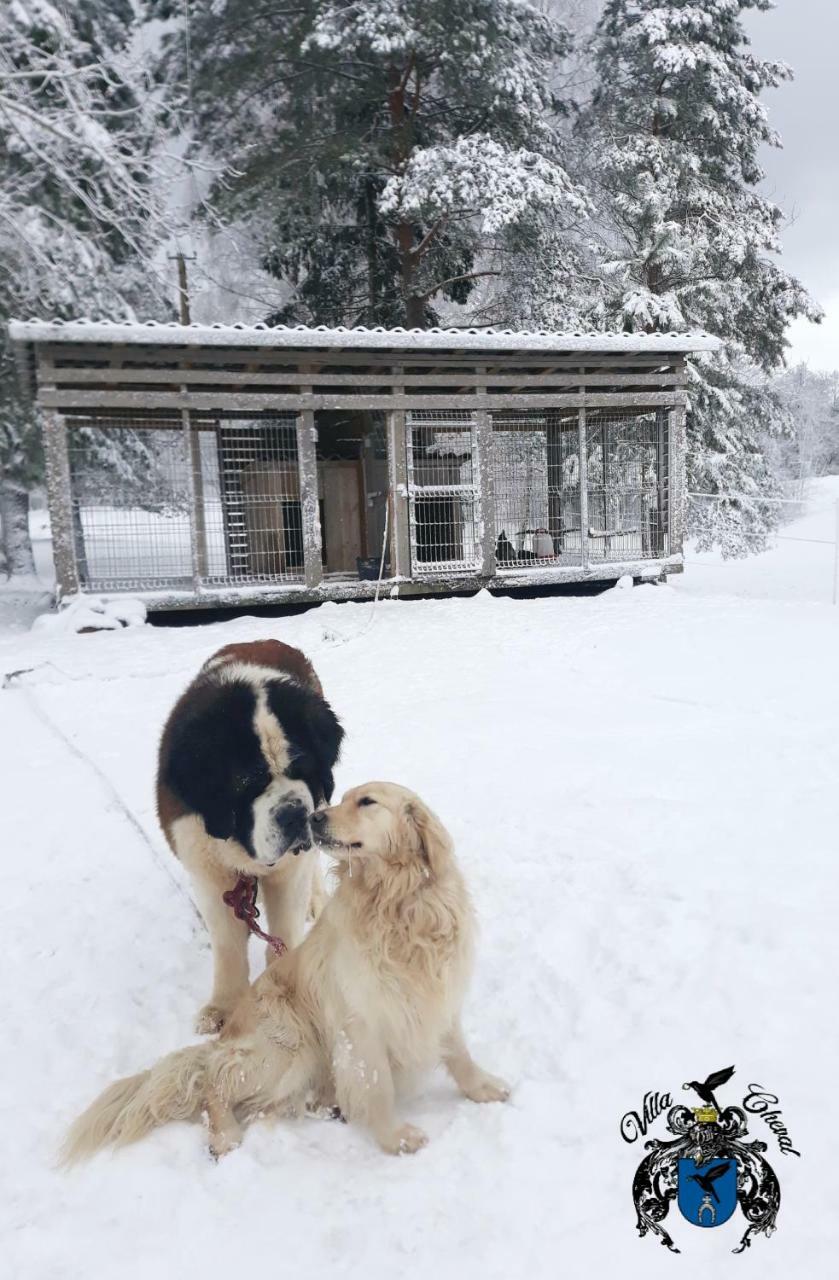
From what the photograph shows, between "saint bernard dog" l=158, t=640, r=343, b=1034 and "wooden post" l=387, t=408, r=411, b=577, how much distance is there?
8.69 meters

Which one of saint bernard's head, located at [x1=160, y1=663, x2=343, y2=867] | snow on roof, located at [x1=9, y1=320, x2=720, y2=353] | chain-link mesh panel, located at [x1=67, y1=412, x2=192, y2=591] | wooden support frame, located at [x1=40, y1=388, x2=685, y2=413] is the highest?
snow on roof, located at [x1=9, y1=320, x2=720, y2=353]

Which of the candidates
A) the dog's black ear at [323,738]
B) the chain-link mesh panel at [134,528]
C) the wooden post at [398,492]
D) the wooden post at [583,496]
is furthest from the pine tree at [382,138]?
the dog's black ear at [323,738]

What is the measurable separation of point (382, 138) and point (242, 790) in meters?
16.4

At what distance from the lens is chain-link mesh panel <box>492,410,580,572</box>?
13016 mm

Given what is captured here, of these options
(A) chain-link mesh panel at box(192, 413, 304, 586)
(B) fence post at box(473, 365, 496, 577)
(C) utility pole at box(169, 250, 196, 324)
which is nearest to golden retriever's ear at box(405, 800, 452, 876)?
(B) fence post at box(473, 365, 496, 577)

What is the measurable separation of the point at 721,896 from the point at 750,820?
824mm

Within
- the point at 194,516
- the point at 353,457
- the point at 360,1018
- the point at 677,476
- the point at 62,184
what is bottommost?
the point at 360,1018

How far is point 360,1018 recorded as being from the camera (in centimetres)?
213

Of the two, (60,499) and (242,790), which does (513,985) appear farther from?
(60,499)

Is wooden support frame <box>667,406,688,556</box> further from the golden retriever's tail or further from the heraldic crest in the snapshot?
the golden retriever's tail

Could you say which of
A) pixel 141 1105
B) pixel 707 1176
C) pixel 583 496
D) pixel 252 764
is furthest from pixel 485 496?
pixel 707 1176

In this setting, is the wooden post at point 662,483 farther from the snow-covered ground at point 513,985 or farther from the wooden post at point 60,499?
the wooden post at point 60,499

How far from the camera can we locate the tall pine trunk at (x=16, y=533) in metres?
17.2

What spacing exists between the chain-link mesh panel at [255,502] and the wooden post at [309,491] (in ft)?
2.79
